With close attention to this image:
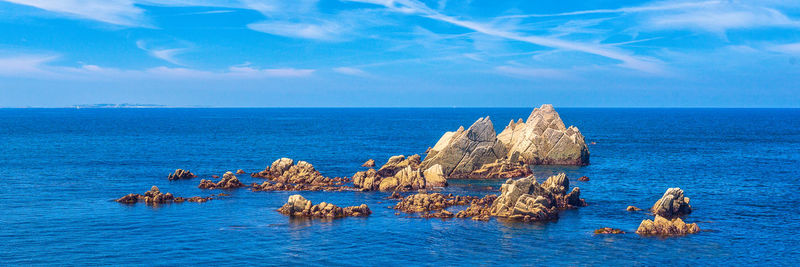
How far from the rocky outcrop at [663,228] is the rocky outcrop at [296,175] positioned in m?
42.6

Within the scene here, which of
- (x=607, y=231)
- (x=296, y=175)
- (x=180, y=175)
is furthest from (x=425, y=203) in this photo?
(x=180, y=175)

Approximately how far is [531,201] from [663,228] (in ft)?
42.1

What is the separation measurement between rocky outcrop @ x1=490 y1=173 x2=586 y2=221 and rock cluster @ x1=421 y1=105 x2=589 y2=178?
2449 centimetres

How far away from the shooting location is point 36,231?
61.0 meters

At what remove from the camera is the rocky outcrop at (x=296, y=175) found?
9106cm

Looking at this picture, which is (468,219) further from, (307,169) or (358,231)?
(307,169)

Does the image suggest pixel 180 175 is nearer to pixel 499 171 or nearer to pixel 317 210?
pixel 317 210

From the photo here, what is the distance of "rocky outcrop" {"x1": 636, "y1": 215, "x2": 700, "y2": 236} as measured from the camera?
5994 cm

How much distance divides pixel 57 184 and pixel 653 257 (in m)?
73.0

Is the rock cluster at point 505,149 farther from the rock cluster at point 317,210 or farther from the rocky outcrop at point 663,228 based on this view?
the rocky outcrop at point 663,228

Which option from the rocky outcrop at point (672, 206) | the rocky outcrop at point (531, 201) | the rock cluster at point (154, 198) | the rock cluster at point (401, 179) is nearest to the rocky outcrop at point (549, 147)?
the rock cluster at point (401, 179)

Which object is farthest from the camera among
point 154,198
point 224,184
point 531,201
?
point 224,184

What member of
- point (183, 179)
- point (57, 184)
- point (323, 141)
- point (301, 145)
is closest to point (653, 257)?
point (183, 179)

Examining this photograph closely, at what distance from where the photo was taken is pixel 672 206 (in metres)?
68.9
